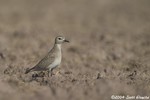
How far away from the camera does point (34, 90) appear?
1284 cm

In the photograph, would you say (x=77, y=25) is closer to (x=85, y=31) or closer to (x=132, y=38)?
(x=85, y=31)

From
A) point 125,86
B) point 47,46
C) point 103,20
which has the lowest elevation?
point 125,86

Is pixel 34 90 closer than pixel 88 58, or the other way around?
pixel 34 90

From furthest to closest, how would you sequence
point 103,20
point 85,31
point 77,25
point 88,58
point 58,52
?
point 103,20 → point 77,25 → point 85,31 → point 88,58 → point 58,52

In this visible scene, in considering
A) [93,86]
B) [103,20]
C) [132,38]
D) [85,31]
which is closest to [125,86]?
[93,86]

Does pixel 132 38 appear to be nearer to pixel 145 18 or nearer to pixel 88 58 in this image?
pixel 88 58

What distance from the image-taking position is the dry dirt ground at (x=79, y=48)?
1270 centimetres

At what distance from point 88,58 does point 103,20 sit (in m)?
13.5

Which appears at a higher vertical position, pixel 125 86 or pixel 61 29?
pixel 61 29

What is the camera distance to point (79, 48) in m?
20.5

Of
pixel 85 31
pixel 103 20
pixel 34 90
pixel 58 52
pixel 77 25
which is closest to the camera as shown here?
pixel 34 90

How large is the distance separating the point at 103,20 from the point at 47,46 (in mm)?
10894

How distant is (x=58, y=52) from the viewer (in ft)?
47.8

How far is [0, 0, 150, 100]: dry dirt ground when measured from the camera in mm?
12703
